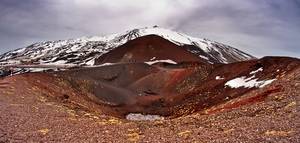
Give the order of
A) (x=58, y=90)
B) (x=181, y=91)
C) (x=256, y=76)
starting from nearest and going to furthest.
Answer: (x=58, y=90)
(x=256, y=76)
(x=181, y=91)

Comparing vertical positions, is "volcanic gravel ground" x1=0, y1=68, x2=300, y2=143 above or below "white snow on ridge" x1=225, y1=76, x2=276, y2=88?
below

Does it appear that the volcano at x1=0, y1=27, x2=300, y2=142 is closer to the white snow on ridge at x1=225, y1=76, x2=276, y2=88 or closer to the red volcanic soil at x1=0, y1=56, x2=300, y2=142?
the red volcanic soil at x1=0, y1=56, x2=300, y2=142

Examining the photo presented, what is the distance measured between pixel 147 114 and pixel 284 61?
90.3ft

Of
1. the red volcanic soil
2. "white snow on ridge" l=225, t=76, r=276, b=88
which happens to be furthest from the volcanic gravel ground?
"white snow on ridge" l=225, t=76, r=276, b=88

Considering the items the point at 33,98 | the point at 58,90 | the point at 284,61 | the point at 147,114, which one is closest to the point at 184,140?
→ the point at 33,98

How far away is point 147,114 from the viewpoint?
3174 inches

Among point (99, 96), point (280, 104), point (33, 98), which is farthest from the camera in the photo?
point (99, 96)

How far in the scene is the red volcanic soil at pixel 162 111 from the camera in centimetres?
2814

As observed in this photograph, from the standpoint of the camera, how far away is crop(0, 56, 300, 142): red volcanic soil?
28.1 metres

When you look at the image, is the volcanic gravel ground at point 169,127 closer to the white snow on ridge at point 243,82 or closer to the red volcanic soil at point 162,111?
the red volcanic soil at point 162,111

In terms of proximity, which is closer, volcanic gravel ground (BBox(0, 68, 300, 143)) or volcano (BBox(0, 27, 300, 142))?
volcanic gravel ground (BBox(0, 68, 300, 143))

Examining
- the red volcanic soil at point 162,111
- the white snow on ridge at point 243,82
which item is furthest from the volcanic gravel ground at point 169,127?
the white snow on ridge at point 243,82

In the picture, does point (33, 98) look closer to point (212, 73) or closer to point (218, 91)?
point (218, 91)

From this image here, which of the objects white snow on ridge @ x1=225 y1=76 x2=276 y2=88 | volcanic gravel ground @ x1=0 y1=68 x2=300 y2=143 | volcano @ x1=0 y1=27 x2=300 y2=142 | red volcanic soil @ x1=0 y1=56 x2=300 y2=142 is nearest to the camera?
volcanic gravel ground @ x1=0 y1=68 x2=300 y2=143
